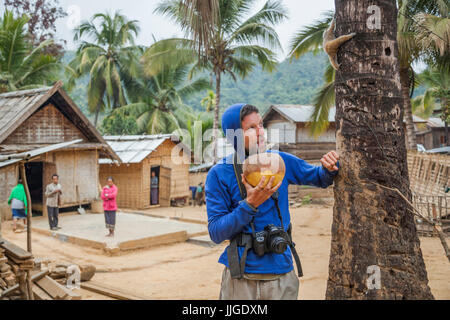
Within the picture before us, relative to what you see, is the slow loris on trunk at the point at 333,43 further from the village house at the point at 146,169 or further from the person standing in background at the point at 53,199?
the village house at the point at 146,169

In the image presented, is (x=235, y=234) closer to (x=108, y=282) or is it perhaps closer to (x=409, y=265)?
(x=409, y=265)

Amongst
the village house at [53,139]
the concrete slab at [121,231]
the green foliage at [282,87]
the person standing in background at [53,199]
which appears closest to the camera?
the concrete slab at [121,231]

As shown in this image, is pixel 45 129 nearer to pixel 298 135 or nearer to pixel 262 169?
pixel 298 135

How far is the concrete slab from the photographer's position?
382 inches

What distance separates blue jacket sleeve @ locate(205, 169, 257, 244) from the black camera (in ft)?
0.33

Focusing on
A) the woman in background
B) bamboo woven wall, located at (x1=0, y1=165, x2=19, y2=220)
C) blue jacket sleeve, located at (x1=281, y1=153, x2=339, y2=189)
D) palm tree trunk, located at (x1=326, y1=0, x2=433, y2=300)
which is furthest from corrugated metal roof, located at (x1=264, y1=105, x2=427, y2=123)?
blue jacket sleeve, located at (x1=281, y1=153, x2=339, y2=189)

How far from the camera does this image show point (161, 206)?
18.3 metres

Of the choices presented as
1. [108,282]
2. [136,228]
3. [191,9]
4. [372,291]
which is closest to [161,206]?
[136,228]

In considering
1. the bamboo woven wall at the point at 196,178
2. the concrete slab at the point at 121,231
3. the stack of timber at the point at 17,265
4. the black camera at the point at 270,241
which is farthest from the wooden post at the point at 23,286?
the bamboo woven wall at the point at 196,178

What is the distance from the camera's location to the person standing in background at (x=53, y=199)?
421 inches

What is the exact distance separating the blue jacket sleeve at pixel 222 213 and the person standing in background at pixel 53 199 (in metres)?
9.59

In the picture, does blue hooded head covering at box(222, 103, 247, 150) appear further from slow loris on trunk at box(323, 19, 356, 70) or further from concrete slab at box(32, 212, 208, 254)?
concrete slab at box(32, 212, 208, 254)

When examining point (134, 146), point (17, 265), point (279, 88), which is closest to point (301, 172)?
point (17, 265)
